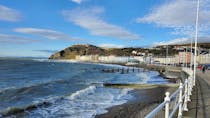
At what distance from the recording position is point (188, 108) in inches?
416

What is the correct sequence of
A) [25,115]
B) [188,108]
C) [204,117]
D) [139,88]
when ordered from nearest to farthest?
[204,117]
[188,108]
[25,115]
[139,88]

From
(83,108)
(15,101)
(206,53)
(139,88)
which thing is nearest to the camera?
(83,108)

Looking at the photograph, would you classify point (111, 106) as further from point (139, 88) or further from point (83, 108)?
point (139, 88)

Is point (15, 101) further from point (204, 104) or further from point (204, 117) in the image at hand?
point (204, 117)

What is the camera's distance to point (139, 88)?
99.9 feet

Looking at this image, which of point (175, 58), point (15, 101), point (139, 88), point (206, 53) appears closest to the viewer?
point (15, 101)

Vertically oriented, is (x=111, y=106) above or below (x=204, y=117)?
below

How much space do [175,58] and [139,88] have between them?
10348cm

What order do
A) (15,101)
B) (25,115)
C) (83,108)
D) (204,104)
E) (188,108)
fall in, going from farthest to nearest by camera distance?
(15,101) → (83,108) → (25,115) → (204,104) → (188,108)

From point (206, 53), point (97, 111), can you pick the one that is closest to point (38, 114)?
point (97, 111)

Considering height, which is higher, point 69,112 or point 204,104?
point 204,104

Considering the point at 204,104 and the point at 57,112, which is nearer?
the point at 204,104

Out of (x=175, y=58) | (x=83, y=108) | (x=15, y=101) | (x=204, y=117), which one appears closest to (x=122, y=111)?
(x=83, y=108)

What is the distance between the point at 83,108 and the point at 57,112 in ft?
5.71
